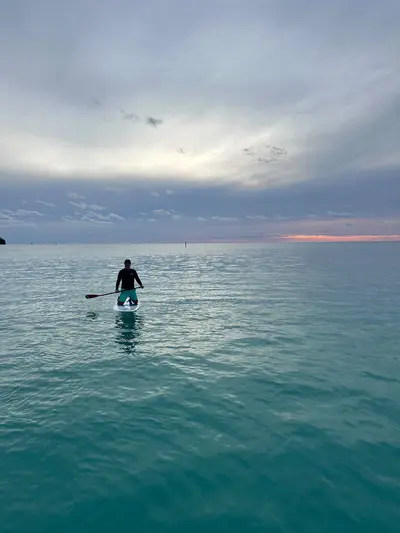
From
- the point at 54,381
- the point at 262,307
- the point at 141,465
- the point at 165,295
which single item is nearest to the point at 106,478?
the point at 141,465

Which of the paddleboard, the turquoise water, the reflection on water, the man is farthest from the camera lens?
the paddleboard

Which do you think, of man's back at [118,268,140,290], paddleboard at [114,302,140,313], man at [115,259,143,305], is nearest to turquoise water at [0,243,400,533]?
paddleboard at [114,302,140,313]

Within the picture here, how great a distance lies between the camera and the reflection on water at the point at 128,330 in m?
17.5

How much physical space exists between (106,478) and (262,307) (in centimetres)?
2129

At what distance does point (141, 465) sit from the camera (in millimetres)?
8125

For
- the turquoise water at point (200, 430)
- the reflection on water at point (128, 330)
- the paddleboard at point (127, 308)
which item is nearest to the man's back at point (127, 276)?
the paddleboard at point (127, 308)

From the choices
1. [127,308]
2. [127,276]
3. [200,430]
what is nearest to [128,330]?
[127,308]

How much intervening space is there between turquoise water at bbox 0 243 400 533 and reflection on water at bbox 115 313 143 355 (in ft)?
0.62

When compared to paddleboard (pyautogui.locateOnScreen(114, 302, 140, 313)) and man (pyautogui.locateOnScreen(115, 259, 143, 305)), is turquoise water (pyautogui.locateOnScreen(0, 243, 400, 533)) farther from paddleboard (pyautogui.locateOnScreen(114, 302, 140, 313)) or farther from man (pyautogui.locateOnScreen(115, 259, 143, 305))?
man (pyautogui.locateOnScreen(115, 259, 143, 305))

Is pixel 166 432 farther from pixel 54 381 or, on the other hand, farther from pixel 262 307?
pixel 262 307

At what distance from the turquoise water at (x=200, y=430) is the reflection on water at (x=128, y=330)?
0.19m

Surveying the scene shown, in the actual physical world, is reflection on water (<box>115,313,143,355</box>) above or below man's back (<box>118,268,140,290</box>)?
below

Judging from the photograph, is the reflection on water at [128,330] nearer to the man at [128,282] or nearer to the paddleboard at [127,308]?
the paddleboard at [127,308]

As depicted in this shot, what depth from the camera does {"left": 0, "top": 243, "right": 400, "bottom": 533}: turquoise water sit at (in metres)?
6.82
